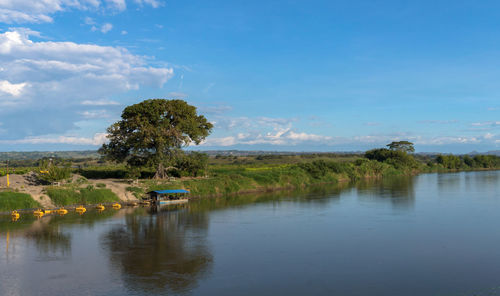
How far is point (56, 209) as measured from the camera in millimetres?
38812

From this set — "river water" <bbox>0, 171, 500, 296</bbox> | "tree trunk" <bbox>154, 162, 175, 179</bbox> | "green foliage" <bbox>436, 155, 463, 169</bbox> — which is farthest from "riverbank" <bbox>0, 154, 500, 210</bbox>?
"green foliage" <bbox>436, 155, 463, 169</bbox>

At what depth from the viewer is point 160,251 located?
23.4 m

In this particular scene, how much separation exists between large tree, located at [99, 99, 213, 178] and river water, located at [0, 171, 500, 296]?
11.8 m

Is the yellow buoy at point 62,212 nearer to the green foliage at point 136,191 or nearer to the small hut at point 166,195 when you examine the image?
the green foliage at point 136,191

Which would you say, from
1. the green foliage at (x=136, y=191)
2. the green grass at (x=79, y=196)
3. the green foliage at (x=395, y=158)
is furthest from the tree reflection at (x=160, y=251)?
the green foliage at (x=395, y=158)

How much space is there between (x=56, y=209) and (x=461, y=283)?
110 ft

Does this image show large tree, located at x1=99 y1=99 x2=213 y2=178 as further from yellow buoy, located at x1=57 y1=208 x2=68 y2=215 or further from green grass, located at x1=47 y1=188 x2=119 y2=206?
yellow buoy, located at x1=57 y1=208 x2=68 y2=215

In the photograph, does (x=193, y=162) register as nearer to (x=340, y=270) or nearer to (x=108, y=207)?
(x=108, y=207)

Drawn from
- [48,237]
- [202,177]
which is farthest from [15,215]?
[202,177]

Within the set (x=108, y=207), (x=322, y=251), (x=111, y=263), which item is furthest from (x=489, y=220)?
(x=108, y=207)

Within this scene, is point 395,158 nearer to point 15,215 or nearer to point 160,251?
point 15,215

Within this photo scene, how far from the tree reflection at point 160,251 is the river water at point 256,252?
6 centimetres

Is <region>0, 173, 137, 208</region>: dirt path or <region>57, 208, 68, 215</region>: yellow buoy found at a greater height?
<region>0, 173, 137, 208</region>: dirt path

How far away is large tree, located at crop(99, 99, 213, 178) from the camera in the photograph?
50.0 metres
